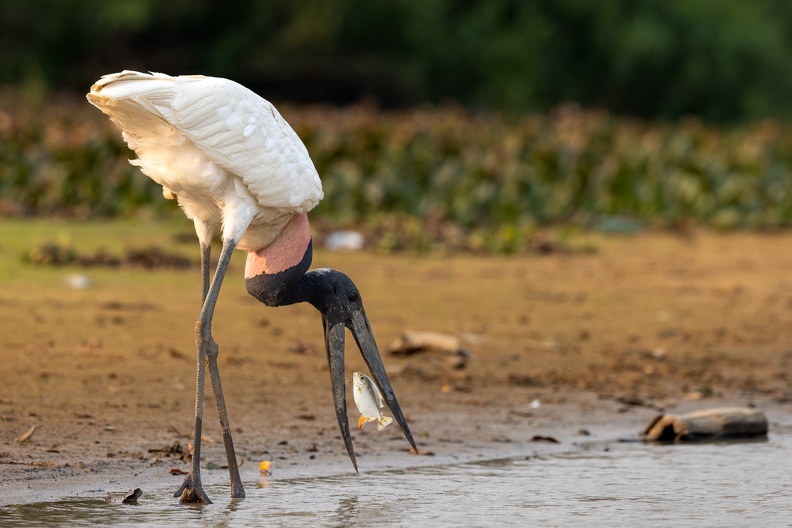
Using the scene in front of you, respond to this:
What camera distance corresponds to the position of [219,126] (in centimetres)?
430

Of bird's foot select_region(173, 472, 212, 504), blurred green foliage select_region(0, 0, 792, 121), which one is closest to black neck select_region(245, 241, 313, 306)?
bird's foot select_region(173, 472, 212, 504)

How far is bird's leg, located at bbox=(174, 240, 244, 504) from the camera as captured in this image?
4188mm

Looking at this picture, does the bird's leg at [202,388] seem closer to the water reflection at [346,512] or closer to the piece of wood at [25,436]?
the water reflection at [346,512]

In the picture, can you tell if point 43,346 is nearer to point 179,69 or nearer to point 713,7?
point 179,69

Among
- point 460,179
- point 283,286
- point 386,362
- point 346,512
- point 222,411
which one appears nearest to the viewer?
point 346,512

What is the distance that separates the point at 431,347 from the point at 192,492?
244 centimetres

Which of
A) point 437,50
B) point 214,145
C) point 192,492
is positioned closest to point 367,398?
point 192,492

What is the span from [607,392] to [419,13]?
19380mm

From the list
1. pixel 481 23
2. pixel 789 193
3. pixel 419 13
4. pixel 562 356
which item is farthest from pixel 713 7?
pixel 562 356

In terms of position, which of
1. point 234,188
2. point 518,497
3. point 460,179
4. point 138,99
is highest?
point 460,179

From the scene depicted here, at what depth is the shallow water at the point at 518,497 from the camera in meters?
4.04

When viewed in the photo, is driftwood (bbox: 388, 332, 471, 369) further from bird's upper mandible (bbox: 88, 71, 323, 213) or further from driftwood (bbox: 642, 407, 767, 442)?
bird's upper mandible (bbox: 88, 71, 323, 213)

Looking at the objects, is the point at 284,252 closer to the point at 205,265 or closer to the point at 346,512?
the point at 205,265

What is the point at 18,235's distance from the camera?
32.3 ft
